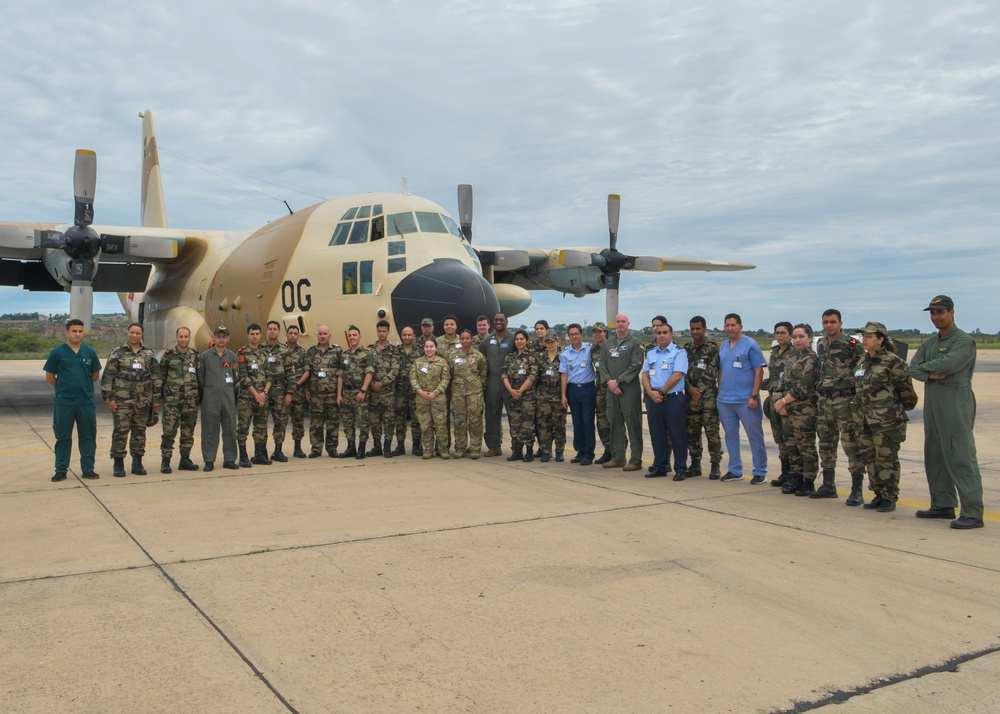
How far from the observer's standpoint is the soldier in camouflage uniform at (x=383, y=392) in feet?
30.5

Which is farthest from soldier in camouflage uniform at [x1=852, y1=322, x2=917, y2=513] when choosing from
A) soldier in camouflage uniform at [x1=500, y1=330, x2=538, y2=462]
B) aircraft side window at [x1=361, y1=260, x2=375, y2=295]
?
aircraft side window at [x1=361, y1=260, x2=375, y2=295]

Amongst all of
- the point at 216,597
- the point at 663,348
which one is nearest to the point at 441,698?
the point at 216,597

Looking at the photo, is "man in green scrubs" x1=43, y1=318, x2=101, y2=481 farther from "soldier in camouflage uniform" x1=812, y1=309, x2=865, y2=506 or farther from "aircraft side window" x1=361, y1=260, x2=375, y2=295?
"soldier in camouflage uniform" x1=812, y1=309, x2=865, y2=506

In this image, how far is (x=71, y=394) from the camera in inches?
291

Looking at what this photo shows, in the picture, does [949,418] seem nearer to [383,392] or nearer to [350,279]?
[383,392]

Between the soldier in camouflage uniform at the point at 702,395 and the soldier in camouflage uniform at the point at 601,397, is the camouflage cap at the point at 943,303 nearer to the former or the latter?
the soldier in camouflage uniform at the point at 702,395

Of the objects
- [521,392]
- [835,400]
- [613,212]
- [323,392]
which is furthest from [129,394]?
[613,212]

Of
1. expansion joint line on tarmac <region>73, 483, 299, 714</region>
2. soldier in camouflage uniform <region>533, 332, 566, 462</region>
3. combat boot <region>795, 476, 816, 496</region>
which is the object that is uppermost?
soldier in camouflage uniform <region>533, 332, 566, 462</region>

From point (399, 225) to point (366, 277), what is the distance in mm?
1012

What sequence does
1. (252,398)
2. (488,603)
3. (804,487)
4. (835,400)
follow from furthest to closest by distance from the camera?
1. (252,398)
2. (804,487)
3. (835,400)
4. (488,603)

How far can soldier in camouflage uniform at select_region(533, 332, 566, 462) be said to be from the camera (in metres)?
9.10

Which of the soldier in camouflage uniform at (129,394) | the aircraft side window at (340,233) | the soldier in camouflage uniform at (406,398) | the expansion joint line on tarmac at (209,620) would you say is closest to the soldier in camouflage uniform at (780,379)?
the soldier in camouflage uniform at (406,398)

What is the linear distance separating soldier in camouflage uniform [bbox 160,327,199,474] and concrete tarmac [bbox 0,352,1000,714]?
1336mm

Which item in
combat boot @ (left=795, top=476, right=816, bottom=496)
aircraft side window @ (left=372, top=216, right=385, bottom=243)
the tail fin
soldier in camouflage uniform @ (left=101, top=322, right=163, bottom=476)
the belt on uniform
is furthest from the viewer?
the tail fin
